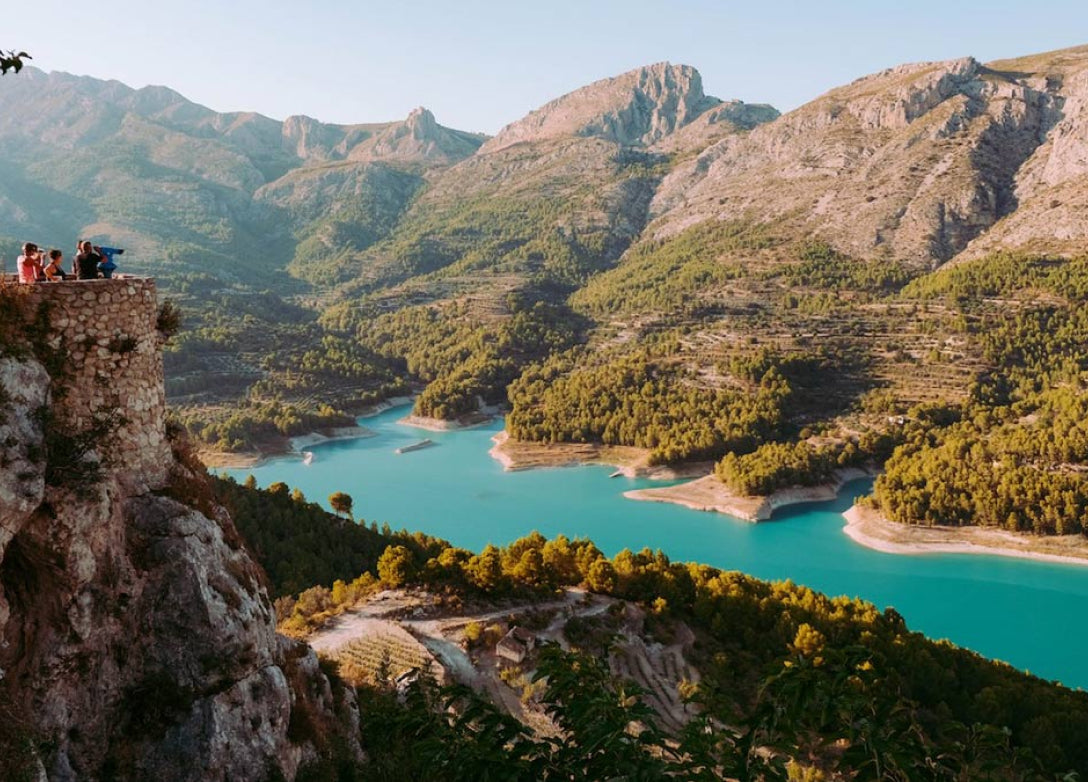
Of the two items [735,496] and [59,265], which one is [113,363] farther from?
[735,496]

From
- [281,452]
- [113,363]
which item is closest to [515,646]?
[113,363]

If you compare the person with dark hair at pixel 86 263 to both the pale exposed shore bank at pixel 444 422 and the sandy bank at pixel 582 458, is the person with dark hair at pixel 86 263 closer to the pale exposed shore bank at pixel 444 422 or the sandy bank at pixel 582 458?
the sandy bank at pixel 582 458

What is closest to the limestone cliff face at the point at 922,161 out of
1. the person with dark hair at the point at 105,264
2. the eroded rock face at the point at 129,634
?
the eroded rock face at the point at 129,634

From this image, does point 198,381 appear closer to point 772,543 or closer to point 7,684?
point 772,543

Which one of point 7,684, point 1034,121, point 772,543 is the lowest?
point 772,543

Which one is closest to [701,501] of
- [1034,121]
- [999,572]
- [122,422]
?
[999,572]
